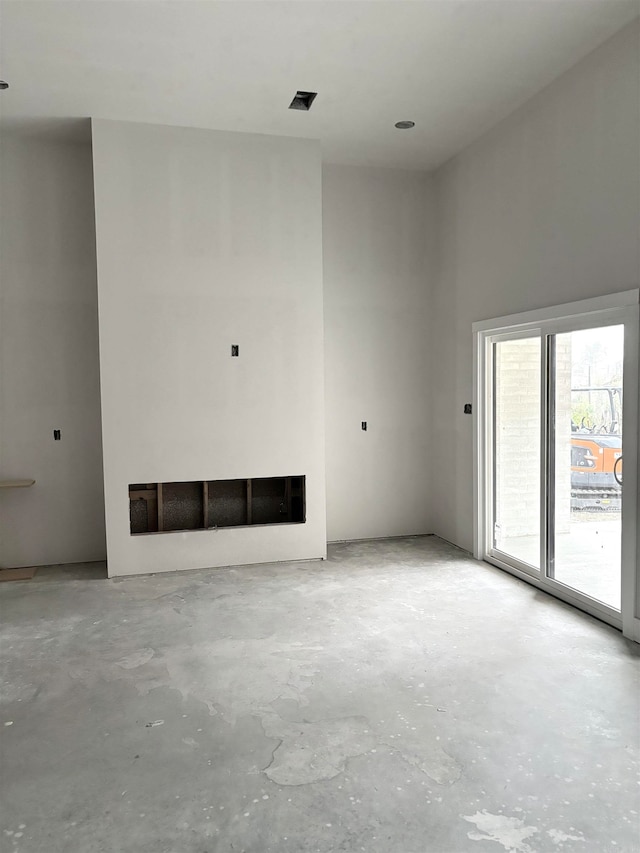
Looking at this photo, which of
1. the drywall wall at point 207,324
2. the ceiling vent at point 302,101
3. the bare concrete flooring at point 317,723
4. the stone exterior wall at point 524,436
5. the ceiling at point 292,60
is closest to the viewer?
the bare concrete flooring at point 317,723

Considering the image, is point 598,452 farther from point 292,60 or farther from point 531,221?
point 292,60

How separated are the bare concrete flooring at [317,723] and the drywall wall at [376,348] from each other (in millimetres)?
1612

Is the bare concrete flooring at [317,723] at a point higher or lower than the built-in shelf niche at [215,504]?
lower

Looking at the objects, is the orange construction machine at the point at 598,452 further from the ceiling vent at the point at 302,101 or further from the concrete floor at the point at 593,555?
the ceiling vent at the point at 302,101

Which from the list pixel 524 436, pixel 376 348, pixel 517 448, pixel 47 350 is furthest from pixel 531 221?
pixel 47 350

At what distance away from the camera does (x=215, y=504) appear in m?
5.68

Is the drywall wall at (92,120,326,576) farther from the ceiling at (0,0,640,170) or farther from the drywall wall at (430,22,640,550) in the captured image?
the drywall wall at (430,22,640,550)

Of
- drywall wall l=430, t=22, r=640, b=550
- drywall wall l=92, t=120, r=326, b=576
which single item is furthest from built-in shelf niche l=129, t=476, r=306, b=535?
drywall wall l=430, t=22, r=640, b=550

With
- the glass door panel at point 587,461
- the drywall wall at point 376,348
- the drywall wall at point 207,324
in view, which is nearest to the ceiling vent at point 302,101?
the drywall wall at point 207,324

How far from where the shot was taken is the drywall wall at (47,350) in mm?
5363

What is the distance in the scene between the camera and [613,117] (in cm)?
380

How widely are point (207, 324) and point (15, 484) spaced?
197cm

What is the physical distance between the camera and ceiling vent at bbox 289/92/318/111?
4621 millimetres

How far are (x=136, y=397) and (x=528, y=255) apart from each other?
312cm
